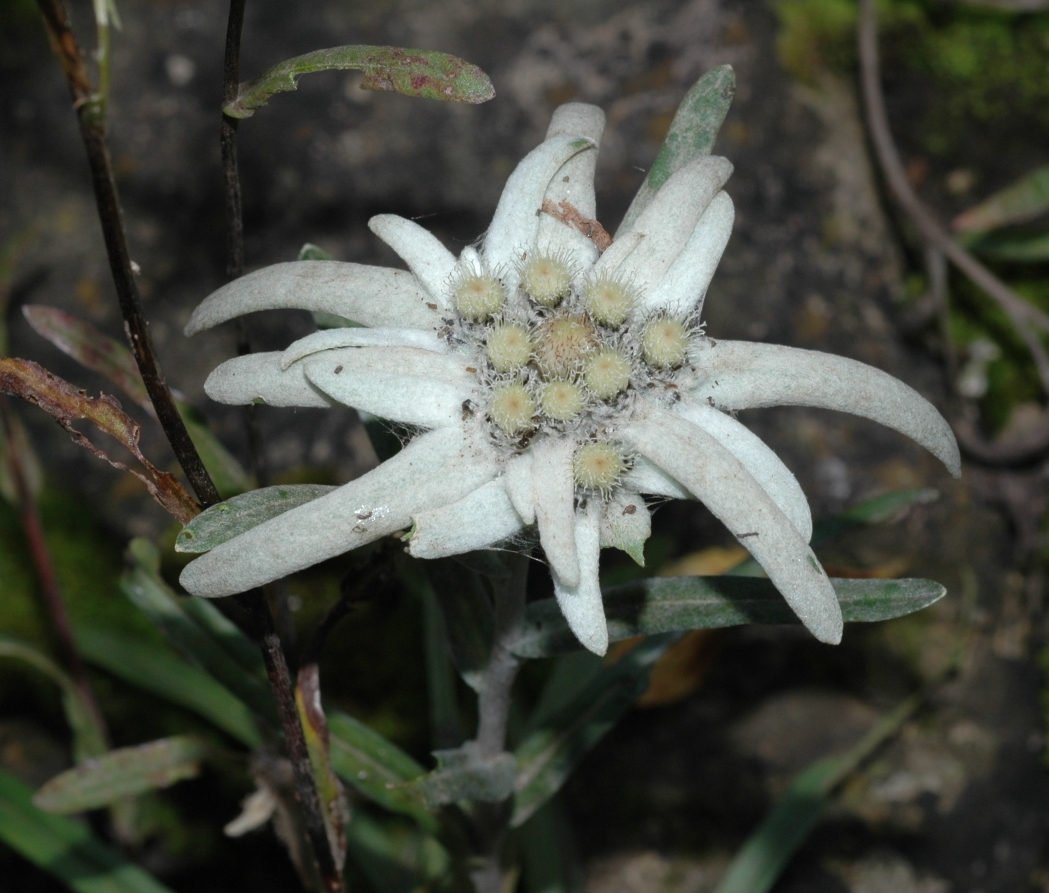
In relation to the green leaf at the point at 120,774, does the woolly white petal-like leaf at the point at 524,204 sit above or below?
above

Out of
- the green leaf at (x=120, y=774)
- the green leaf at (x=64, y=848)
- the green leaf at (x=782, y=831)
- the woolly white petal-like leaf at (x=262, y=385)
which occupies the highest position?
the woolly white petal-like leaf at (x=262, y=385)

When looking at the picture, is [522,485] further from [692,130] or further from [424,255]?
[692,130]

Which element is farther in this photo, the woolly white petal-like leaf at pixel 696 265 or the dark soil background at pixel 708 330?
the dark soil background at pixel 708 330

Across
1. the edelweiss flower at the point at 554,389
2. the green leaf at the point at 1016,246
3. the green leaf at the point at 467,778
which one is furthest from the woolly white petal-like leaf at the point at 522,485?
the green leaf at the point at 1016,246

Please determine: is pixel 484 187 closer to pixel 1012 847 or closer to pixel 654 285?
pixel 654 285

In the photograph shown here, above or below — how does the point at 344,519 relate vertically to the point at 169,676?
above

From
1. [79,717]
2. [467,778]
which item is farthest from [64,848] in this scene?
[467,778]

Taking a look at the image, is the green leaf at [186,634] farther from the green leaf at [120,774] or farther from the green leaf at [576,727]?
the green leaf at [576,727]
